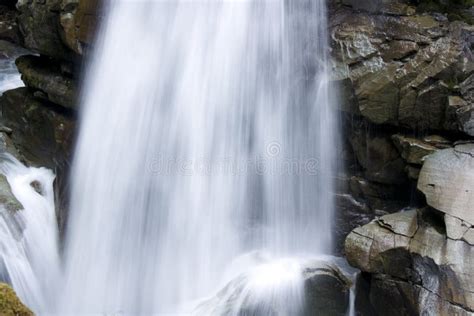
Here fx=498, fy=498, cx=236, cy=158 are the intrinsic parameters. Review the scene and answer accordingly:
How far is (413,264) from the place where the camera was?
18.6ft

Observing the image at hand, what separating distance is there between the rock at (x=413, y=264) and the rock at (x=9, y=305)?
3.66 m

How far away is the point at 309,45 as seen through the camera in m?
7.32

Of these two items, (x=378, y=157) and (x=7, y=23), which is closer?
(x=378, y=157)

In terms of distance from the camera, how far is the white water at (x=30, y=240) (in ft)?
23.5

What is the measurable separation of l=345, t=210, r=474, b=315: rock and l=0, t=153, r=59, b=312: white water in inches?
181

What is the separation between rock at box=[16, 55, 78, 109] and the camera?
8.94m

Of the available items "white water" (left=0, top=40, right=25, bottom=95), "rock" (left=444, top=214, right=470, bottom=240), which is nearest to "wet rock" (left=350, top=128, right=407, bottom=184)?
"rock" (left=444, top=214, right=470, bottom=240)

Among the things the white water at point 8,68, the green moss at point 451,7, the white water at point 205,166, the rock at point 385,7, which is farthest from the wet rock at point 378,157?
the white water at point 8,68

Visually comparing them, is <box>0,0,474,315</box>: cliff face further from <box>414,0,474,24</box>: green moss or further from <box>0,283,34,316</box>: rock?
<box>0,283,34,316</box>: rock

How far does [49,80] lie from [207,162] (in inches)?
146

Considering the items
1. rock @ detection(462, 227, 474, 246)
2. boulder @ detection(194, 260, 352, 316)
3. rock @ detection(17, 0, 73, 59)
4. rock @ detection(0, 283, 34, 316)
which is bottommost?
boulder @ detection(194, 260, 352, 316)

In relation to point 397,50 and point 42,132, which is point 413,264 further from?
point 42,132

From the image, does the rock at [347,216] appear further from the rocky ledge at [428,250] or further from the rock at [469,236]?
the rock at [469,236]

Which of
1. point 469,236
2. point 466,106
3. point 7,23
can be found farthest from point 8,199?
point 7,23
